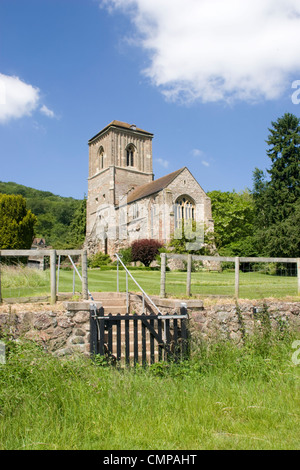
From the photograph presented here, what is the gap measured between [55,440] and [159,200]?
105 ft

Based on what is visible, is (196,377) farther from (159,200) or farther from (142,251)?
(159,200)

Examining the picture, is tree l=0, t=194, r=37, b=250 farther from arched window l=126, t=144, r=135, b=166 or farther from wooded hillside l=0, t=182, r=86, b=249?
wooded hillside l=0, t=182, r=86, b=249

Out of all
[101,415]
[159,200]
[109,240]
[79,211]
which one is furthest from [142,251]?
[79,211]

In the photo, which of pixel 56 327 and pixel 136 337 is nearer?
pixel 136 337

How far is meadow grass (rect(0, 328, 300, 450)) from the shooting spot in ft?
11.8

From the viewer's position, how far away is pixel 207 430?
3811 mm

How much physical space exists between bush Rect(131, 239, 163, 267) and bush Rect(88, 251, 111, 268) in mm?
7294

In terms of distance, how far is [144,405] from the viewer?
429 cm

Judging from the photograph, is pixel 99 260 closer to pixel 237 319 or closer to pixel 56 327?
pixel 237 319

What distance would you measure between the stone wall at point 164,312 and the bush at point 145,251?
20694mm

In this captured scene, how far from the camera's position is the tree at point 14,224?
24673 millimetres

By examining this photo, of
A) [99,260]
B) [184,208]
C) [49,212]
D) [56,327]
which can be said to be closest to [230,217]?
[184,208]

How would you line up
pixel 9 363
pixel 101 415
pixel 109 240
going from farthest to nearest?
pixel 109 240 → pixel 9 363 → pixel 101 415

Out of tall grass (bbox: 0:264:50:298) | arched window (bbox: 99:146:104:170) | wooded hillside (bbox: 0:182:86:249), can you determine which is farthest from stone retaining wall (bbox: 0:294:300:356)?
wooded hillside (bbox: 0:182:86:249)
